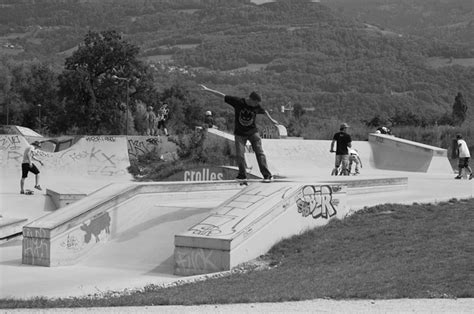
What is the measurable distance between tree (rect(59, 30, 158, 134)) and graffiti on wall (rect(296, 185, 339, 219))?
157 ft

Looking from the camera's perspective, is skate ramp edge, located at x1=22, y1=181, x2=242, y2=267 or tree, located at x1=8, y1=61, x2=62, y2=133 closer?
skate ramp edge, located at x1=22, y1=181, x2=242, y2=267

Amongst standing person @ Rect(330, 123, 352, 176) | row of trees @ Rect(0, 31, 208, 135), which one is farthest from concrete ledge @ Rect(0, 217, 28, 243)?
row of trees @ Rect(0, 31, 208, 135)

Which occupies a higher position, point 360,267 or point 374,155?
point 360,267

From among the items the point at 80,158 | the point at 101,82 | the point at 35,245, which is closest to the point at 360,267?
the point at 35,245

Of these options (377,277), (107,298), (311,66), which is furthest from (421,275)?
(311,66)

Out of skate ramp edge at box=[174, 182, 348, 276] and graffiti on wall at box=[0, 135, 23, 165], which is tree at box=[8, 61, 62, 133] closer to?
graffiti on wall at box=[0, 135, 23, 165]

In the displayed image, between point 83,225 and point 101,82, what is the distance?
49.4 m

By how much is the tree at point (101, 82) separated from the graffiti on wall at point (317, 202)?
4771 cm

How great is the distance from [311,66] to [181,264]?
125029mm

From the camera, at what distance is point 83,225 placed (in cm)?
1346

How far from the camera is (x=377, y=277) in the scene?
9703 mm

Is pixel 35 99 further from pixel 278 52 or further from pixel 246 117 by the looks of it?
pixel 278 52

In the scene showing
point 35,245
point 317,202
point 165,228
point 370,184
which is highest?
point 317,202

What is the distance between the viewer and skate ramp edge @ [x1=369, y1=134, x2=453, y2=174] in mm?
29234
